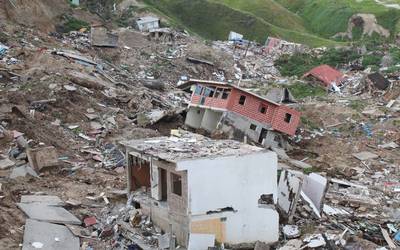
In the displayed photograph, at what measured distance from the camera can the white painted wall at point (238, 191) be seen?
13539 mm

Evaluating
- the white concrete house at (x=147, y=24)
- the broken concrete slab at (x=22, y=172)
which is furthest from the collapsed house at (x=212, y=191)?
the white concrete house at (x=147, y=24)

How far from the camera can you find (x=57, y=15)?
39750mm

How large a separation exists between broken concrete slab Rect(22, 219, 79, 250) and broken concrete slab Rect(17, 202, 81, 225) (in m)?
0.26

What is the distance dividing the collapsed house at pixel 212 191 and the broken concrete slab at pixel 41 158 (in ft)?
14.6

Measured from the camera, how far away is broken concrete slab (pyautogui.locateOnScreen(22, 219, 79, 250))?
1336cm

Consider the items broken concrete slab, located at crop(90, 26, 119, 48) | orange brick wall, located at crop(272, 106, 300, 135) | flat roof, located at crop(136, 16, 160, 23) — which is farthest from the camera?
flat roof, located at crop(136, 16, 160, 23)

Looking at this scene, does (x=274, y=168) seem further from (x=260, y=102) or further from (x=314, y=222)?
(x=260, y=102)

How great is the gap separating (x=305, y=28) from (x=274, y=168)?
6760 centimetres

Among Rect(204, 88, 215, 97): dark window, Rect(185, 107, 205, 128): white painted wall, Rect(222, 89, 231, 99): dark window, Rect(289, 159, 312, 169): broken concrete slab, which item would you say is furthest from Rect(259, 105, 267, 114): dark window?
Rect(289, 159, 312, 169): broken concrete slab

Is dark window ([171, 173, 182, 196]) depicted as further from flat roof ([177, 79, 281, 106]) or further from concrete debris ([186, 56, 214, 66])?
concrete debris ([186, 56, 214, 66])

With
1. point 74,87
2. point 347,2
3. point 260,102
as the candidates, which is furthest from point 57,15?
point 347,2

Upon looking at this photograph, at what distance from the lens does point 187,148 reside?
48.4ft

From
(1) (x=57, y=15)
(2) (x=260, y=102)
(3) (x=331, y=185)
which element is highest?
(1) (x=57, y=15)

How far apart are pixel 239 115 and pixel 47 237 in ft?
46.5
